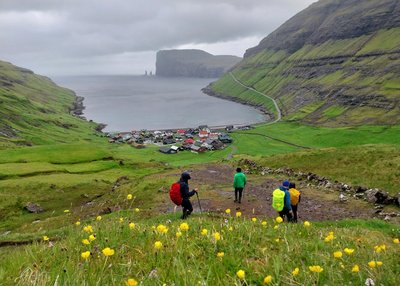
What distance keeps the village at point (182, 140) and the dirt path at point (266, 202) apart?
316ft

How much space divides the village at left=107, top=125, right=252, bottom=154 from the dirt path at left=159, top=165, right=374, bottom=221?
96433 mm

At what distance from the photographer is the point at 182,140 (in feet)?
545

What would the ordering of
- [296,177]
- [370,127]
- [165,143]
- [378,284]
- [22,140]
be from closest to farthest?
[378,284] < [296,177] < [22,140] < [370,127] < [165,143]

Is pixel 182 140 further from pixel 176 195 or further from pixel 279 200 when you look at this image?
pixel 176 195

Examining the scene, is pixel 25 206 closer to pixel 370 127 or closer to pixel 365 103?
pixel 370 127

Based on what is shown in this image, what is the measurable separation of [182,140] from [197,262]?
160029mm

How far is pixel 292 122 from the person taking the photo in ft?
601

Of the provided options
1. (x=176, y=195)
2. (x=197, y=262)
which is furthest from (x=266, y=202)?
(x=197, y=262)

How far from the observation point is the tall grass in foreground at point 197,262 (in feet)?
16.2

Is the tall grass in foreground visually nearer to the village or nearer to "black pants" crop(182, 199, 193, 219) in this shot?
"black pants" crop(182, 199, 193, 219)

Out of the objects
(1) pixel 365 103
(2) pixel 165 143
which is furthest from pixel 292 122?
(2) pixel 165 143

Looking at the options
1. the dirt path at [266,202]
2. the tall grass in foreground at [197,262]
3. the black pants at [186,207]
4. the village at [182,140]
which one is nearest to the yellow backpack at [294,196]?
the dirt path at [266,202]

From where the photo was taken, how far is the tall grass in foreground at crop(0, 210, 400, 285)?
493cm

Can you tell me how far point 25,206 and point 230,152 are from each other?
90203 millimetres
